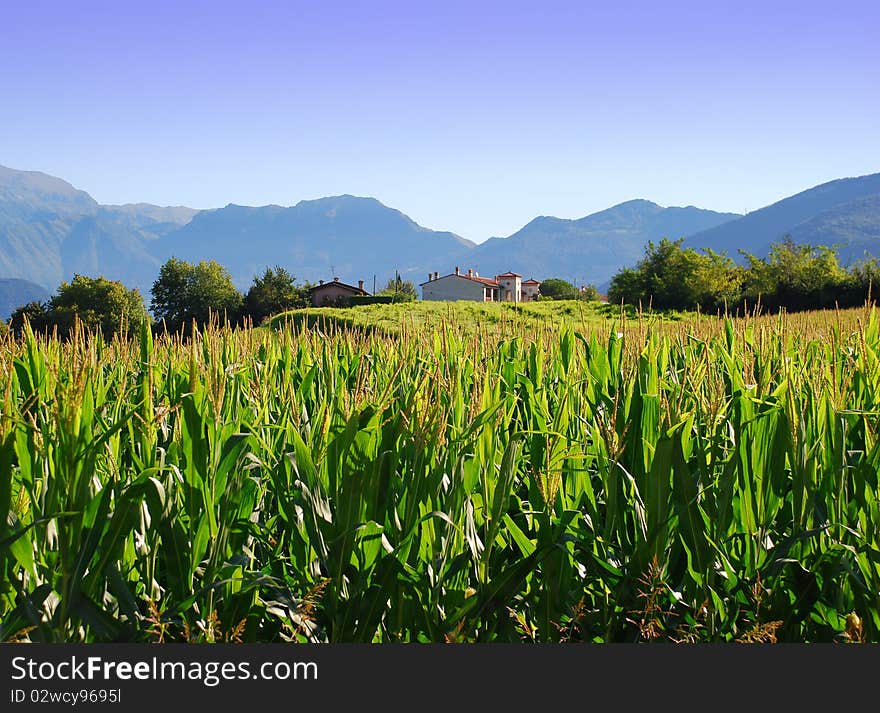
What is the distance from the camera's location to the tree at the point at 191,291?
80500 mm

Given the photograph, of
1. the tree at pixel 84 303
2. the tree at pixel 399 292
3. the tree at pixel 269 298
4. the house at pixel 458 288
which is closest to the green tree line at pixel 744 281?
the tree at pixel 399 292

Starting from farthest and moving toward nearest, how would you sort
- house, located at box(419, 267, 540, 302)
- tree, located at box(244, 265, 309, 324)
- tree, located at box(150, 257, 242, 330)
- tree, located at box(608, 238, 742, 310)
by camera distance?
house, located at box(419, 267, 540, 302) → tree, located at box(150, 257, 242, 330) → tree, located at box(244, 265, 309, 324) → tree, located at box(608, 238, 742, 310)

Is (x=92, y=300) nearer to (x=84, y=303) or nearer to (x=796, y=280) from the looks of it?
(x=84, y=303)

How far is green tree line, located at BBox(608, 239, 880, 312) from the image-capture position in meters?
36.0

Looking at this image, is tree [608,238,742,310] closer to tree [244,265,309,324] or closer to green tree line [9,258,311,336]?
green tree line [9,258,311,336]

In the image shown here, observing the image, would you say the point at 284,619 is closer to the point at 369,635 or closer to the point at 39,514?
the point at 369,635

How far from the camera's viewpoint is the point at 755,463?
2.62m

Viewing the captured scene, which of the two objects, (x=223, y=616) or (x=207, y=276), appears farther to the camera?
(x=207, y=276)

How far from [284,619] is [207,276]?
280 feet

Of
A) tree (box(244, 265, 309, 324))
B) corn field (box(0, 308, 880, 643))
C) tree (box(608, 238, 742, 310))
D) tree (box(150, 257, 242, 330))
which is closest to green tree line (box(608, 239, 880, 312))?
tree (box(608, 238, 742, 310))

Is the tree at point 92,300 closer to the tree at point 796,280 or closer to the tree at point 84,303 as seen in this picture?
the tree at point 84,303

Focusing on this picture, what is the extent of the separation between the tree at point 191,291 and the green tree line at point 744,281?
46.6m

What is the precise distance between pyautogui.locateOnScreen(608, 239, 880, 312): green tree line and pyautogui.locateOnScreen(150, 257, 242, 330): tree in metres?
46.6

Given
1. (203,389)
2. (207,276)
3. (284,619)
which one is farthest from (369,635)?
(207,276)
